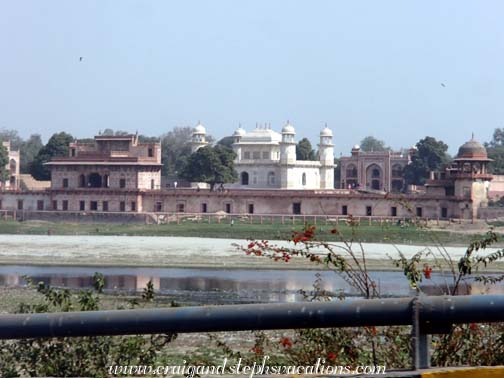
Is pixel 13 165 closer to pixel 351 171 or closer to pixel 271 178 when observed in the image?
pixel 271 178

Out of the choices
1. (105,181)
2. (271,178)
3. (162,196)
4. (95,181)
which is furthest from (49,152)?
(271,178)

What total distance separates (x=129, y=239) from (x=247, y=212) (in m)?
11.6

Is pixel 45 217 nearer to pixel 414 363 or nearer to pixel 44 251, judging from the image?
pixel 44 251

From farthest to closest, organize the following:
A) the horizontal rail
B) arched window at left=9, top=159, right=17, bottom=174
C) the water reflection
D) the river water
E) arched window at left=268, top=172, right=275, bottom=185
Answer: arched window at left=9, top=159, right=17, bottom=174 → arched window at left=268, top=172, right=275, bottom=185 → the river water → the water reflection → the horizontal rail

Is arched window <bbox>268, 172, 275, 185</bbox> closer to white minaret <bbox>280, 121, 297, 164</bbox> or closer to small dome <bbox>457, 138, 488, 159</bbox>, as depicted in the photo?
white minaret <bbox>280, 121, 297, 164</bbox>

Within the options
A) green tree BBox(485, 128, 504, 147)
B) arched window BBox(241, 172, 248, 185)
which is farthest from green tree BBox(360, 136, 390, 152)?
arched window BBox(241, 172, 248, 185)

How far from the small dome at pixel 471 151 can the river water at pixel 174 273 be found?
1333cm

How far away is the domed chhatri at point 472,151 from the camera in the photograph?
49.5 metres

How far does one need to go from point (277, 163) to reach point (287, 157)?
3.35 ft

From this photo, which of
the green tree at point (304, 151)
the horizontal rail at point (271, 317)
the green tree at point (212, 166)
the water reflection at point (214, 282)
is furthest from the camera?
the green tree at point (304, 151)

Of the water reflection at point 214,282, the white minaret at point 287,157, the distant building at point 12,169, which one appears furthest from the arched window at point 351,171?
the water reflection at point 214,282

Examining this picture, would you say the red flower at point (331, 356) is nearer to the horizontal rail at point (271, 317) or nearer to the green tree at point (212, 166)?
the horizontal rail at point (271, 317)

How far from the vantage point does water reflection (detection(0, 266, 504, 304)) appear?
74.5 feet

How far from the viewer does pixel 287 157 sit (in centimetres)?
5819
